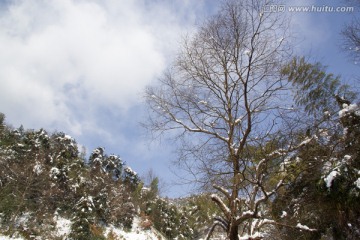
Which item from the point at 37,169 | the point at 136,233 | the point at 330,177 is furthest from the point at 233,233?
the point at 136,233

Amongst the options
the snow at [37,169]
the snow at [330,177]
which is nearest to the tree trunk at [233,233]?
the snow at [330,177]

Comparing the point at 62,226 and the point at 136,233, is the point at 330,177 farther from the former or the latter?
the point at 136,233

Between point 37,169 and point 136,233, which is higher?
point 37,169

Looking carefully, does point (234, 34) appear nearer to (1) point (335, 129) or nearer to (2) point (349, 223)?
(1) point (335, 129)

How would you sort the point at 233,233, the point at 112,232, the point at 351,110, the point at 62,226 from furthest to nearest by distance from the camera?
the point at 112,232
the point at 62,226
the point at 233,233
the point at 351,110

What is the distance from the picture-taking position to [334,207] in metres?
6.78

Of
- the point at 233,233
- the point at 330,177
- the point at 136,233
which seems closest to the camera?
the point at 330,177

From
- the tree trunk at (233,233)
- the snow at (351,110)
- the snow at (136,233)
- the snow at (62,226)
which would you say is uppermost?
the snow at (136,233)

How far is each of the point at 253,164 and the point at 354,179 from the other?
204 cm

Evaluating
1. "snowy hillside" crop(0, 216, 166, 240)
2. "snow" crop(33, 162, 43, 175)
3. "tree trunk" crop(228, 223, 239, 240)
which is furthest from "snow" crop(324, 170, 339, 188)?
"snow" crop(33, 162, 43, 175)

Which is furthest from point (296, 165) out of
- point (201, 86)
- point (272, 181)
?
point (201, 86)

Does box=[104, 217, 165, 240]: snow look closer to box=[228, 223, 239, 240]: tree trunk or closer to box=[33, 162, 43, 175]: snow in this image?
box=[33, 162, 43, 175]: snow

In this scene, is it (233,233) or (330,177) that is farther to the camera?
(233,233)

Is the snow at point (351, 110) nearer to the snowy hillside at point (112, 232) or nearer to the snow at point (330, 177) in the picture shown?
the snow at point (330, 177)
